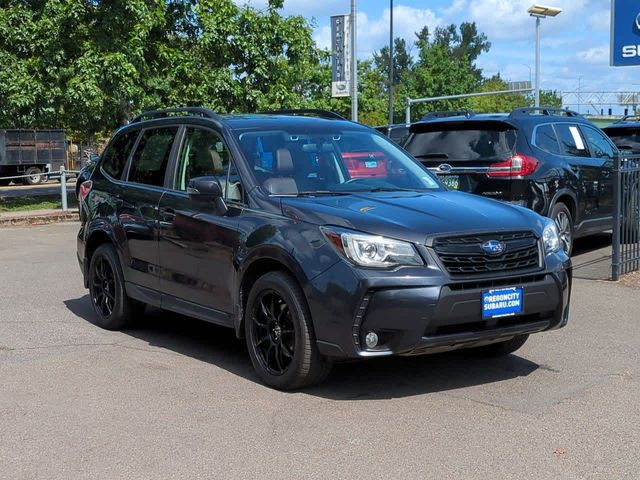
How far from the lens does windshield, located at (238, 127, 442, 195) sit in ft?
20.4

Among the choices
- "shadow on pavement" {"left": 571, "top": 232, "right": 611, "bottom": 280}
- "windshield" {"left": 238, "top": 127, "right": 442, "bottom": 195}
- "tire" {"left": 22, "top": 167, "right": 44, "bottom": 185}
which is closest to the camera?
"windshield" {"left": 238, "top": 127, "right": 442, "bottom": 195}

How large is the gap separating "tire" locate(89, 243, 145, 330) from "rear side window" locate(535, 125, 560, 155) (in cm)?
535

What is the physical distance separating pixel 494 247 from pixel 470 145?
201 inches

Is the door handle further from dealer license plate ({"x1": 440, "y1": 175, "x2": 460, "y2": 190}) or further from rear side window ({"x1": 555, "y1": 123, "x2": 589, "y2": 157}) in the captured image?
rear side window ({"x1": 555, "y1": 123, "x2": 589, "y2": 157})

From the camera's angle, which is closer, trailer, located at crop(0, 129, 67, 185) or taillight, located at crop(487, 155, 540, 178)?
taillight, located at crop(487, 155, 540, 178)

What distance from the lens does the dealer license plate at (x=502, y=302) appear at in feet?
17.4

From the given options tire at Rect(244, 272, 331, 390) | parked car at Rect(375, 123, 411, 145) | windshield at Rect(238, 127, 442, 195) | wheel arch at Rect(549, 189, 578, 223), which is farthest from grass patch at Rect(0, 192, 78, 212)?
tire at Rect(244, 272, 331, 390)

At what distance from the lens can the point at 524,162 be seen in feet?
33.3

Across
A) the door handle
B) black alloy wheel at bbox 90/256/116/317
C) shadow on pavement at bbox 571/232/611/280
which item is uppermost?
the door handle

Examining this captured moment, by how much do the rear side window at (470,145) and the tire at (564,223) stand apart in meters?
1.02

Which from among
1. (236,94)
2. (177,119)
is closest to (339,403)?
(177,119)

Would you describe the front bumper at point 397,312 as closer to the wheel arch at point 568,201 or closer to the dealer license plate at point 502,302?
the dealer license plate at point 502,302

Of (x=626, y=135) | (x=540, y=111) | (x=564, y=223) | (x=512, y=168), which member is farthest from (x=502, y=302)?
(x=626, y=135)

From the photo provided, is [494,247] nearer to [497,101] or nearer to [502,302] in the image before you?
[502,302]
